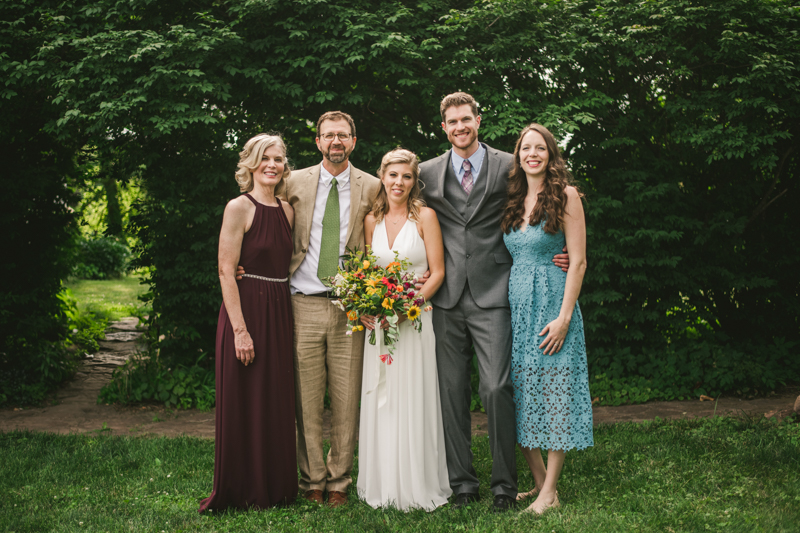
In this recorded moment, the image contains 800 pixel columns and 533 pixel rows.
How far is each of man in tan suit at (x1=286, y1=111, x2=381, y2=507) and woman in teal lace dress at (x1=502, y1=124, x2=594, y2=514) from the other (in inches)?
42.4

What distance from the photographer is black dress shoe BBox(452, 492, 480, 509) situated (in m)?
3.68

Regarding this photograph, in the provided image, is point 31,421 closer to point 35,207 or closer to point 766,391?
point 35,207

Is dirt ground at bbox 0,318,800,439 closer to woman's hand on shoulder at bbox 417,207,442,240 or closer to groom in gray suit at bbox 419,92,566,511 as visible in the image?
groom in gray suit at bbox 419,92,566,511

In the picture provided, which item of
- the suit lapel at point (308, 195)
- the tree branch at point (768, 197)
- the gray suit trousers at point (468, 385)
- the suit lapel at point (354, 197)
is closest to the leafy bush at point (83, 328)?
the suit lapel at point (308, 195)

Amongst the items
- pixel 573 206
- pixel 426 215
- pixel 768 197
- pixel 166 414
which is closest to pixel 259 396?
pixel 426 215

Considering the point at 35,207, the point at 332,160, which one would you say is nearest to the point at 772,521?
the point at 332,160

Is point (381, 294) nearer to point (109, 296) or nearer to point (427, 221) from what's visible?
point (427, 221)

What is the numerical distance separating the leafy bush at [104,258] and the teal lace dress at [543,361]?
18738 millimetres

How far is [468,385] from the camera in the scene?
3822 millimetres

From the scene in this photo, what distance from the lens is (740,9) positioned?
238 inches

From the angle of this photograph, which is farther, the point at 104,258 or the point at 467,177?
the point at 104,258

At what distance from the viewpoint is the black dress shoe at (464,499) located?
3684 millimetres

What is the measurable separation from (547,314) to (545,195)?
73 cm

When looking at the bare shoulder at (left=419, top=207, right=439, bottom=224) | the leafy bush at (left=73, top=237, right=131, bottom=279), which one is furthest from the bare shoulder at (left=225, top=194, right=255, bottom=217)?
the leafy bush at (left=73, top=237, right=131, bottom=279)
